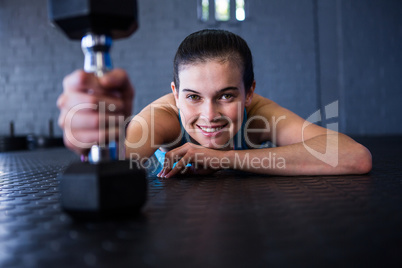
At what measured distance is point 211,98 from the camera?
0.97 metres

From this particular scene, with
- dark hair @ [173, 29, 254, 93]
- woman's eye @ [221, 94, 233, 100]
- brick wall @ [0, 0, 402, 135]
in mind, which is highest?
brick wall @ [0, 0, 402, 135]

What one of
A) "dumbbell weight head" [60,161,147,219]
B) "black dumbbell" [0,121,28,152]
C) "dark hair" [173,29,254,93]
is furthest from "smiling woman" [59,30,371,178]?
"black dumbbell" [0,121,28,152]

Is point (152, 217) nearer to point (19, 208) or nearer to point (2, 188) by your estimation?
point (19, 208)

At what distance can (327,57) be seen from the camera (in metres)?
4.29

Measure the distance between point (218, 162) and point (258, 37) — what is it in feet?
12.0

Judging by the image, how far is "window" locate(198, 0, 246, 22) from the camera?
4.30 meters

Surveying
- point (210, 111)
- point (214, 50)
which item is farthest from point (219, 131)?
point (214, 50)

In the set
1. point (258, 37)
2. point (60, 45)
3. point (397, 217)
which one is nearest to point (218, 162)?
point (397, 217)

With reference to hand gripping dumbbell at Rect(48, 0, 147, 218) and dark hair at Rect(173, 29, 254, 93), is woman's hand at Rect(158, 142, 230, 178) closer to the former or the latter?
dark hair at Rect(173, 29, 254, 93)

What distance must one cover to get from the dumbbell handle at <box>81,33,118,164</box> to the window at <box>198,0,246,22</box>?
13.5 ft

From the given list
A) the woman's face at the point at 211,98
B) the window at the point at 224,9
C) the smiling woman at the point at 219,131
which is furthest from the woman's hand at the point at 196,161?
the window at the point at 224,9

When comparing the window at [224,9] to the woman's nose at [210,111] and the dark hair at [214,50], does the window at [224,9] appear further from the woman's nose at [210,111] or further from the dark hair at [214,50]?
the woman's nose at [210,111]

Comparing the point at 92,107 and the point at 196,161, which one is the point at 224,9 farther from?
the point at 92,107

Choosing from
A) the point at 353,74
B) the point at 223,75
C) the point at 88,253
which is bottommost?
the point at 88,253
